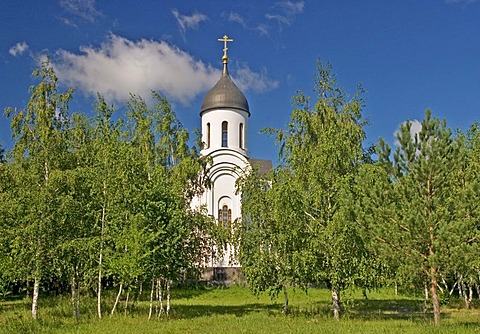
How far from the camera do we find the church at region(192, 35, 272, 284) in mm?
36094

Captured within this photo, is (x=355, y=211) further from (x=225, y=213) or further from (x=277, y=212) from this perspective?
(x=225, y=213)

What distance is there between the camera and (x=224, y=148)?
123 ft

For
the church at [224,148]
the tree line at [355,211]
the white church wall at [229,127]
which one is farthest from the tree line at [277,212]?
the white church wall at [229,127]

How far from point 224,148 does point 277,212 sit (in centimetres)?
1813

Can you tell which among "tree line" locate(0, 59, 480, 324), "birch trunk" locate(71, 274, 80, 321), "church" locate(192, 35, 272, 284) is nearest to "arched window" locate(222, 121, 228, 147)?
"church" locate(192, 35, 272, 284)

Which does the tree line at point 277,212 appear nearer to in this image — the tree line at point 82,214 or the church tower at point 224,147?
the tree line at point 82,214

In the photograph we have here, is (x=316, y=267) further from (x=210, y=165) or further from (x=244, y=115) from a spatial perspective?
(x=244, y=115)

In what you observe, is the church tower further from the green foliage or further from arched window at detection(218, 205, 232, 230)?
the green foliage


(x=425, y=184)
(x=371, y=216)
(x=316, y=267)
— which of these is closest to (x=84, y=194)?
(x=316, y=267)

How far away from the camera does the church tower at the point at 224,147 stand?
36469 mm

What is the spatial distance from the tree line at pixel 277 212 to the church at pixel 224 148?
13.0m

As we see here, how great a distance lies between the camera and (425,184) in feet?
52.5

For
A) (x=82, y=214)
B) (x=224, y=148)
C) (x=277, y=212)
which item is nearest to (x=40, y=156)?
(x=82, y=214)

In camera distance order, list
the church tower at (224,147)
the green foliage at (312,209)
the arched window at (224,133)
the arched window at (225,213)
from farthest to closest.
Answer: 1. the arched window at (224,133)
2. the arched window at (225,213)
3. the church tower at (224,147)
4. the green foliage at (312,209)
